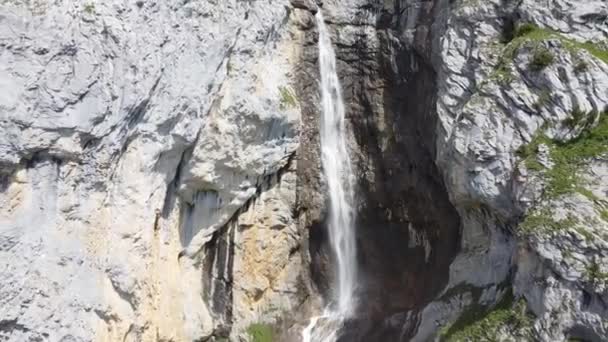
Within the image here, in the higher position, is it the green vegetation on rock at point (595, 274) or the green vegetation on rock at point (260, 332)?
the green vegetation on rock at point (595, 274)

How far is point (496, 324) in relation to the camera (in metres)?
13.7

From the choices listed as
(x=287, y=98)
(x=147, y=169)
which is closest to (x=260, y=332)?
(x=147, y=169)

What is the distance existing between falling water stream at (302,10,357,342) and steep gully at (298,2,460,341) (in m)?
0.17

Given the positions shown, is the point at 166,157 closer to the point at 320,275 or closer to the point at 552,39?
the point at 320,275

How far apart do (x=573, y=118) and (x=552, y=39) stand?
6.68 feet

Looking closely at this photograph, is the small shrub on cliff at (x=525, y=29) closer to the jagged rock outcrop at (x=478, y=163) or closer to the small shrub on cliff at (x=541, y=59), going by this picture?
the jagged rock outcrop at (x=478, y=163)

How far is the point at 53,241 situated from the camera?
1289 cm

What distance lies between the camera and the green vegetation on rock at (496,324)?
13320 mm

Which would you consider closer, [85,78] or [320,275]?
[85,78]

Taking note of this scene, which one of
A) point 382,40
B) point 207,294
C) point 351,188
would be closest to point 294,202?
point 351,188

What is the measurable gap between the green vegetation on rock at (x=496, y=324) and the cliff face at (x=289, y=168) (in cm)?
6

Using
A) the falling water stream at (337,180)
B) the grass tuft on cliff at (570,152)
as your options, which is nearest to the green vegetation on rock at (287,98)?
the falling water stream at (337,180)

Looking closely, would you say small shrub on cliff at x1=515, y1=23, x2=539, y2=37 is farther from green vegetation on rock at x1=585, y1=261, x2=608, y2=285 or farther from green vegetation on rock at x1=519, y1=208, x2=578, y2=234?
green vegetation on rock at x1=585, y1=261, x2=608, y2=285

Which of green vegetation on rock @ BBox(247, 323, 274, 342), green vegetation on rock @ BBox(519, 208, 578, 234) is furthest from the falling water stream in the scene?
green vegetation on rock @ BBox(519, 208, 578, 234)
